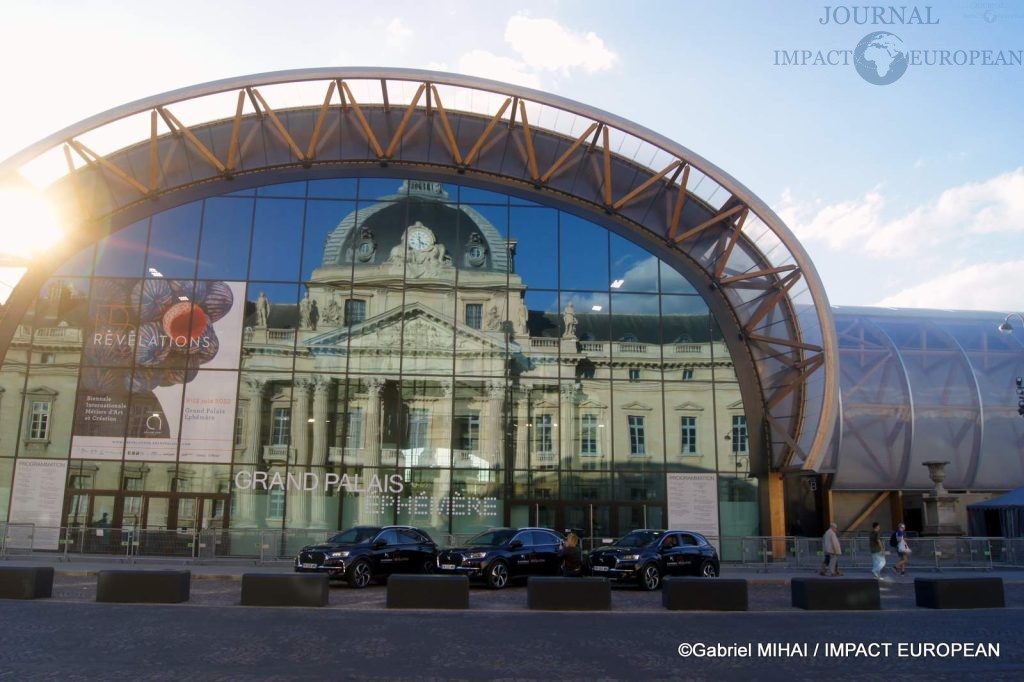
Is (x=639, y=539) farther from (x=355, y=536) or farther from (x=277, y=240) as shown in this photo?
(x=277, y=240)

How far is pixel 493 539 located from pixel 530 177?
577 inches

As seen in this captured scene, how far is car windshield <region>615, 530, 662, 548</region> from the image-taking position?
20.4 metres

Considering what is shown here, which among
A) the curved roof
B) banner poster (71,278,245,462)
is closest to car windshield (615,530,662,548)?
banner poster (71,278,245,462)

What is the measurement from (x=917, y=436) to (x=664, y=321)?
53.0 feet

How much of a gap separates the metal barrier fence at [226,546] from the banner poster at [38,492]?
2025 mm

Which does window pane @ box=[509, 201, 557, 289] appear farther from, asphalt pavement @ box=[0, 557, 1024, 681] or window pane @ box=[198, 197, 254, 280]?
asphalt pavement @ box=[0, 557, 1024, 681]

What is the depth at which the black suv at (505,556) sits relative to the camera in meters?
19.3

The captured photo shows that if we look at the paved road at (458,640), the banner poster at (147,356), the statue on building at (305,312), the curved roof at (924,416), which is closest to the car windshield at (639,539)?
the paved road at (458,640)

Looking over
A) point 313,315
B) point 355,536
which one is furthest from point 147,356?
point 355,536

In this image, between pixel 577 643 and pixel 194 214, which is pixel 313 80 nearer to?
pixel 194 214

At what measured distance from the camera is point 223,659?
9.66 metres

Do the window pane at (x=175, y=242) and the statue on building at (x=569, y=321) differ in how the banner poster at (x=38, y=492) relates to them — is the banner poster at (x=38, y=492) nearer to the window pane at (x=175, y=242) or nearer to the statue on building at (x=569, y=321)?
the window pane at (x=175, y=242)

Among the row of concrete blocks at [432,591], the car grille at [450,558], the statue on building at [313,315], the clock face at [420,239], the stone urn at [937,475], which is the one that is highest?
the clock face at [420,239]

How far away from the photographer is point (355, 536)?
20156 millimetres
